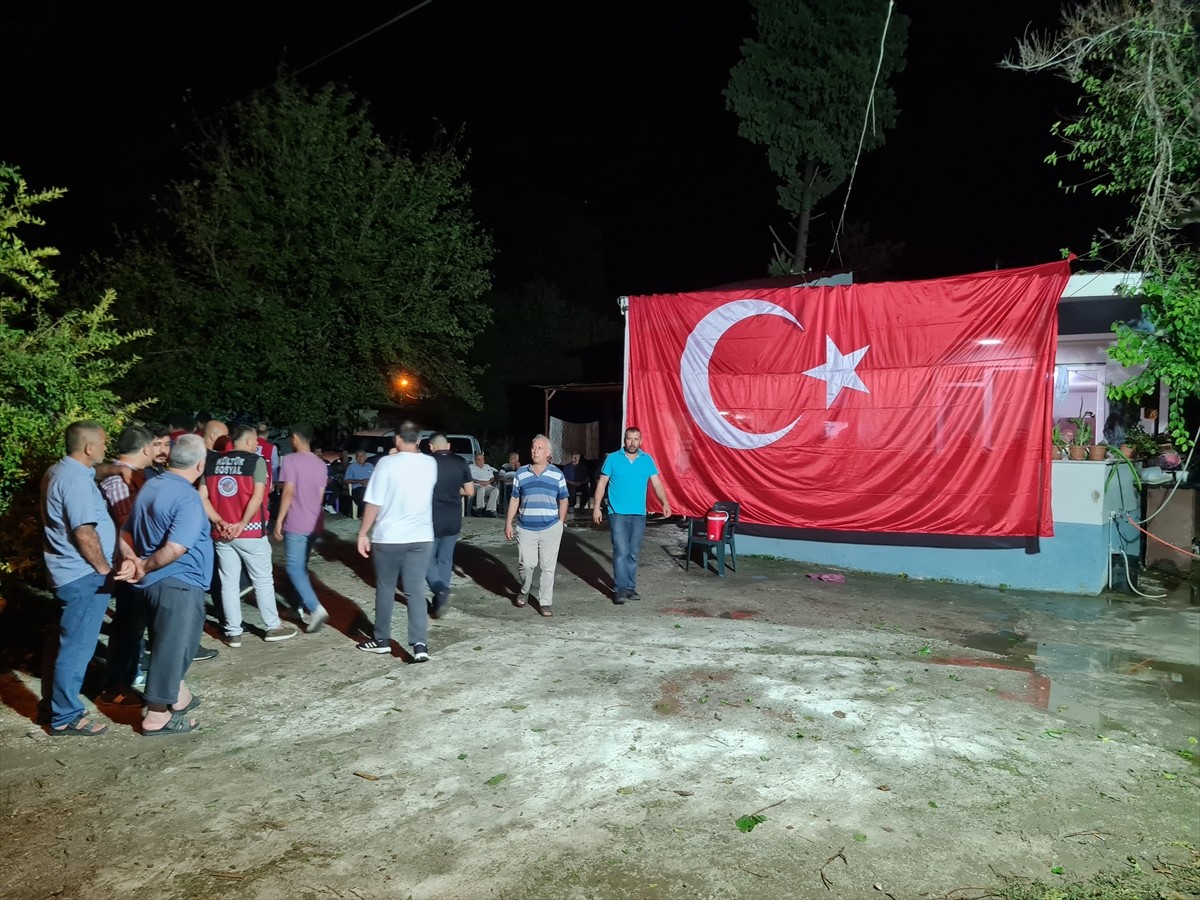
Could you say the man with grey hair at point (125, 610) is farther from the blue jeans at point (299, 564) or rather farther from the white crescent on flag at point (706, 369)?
the white crescent on flag at point (706, 369)

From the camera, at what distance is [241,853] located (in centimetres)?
354

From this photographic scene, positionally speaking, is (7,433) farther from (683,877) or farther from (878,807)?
(878,807)

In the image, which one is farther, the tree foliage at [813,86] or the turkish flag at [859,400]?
the tree foliage at [813,86]

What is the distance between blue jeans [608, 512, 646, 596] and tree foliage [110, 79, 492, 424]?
8.18 m

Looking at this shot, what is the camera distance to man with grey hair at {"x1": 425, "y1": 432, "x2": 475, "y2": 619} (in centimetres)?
756

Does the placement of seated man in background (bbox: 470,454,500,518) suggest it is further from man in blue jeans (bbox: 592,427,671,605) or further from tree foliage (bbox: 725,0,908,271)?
tree foliage (bbox: 725,0,908,271)

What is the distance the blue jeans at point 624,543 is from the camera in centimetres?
845

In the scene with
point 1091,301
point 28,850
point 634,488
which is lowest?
point 28,850

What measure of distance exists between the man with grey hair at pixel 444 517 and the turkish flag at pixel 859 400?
4.10 m

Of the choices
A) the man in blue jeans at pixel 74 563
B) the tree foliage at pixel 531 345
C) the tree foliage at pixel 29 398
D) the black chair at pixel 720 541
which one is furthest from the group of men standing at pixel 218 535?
the tree foliage at pixel 531 345

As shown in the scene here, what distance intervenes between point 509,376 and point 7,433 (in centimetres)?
2586

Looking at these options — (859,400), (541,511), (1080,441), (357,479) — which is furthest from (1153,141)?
(357,479)

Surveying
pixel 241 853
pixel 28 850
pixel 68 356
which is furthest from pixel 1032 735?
pixel 68 356

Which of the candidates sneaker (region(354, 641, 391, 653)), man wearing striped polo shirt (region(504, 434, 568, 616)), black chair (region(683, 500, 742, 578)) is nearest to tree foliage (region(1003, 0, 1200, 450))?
black chair (region(683, 500, 742, 578))
